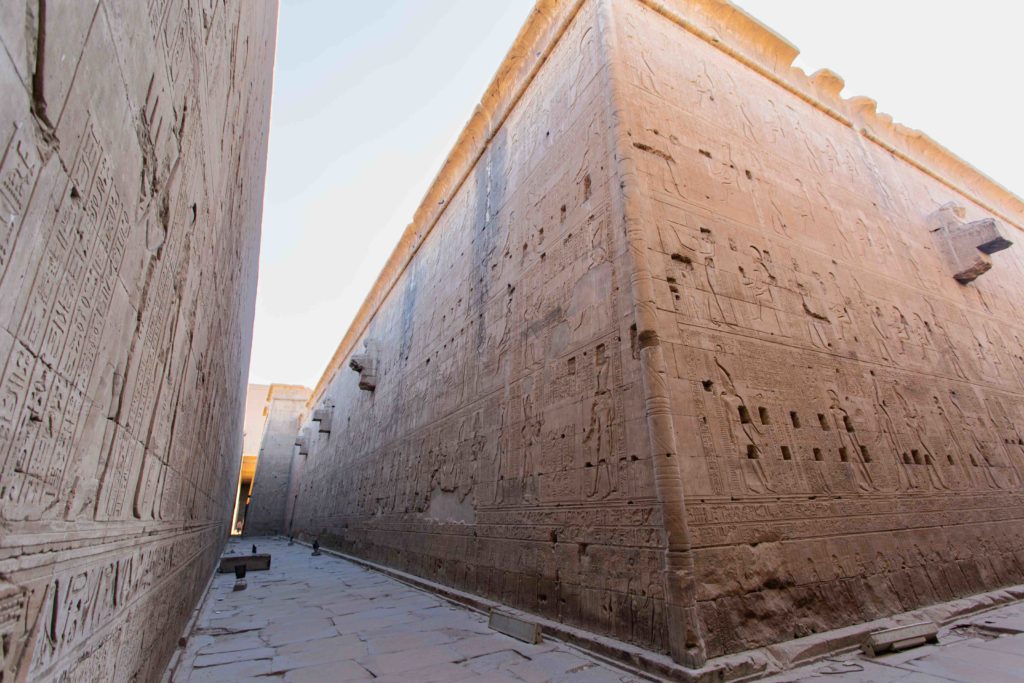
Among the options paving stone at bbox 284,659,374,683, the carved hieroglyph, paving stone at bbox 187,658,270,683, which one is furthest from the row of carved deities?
paving stone at bbox 187,658,270,683

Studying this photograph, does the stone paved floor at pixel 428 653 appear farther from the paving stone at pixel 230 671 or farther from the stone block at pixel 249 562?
the stone block at pixel 249 562

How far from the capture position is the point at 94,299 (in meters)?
1.04

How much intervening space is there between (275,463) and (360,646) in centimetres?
2115

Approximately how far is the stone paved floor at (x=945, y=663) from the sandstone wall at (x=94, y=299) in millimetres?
3046

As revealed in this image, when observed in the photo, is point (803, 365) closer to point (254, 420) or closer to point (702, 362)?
point (702, 362)

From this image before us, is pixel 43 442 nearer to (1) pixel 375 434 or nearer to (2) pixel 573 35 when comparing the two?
(2) pixel 573 35

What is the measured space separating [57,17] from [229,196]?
264cm

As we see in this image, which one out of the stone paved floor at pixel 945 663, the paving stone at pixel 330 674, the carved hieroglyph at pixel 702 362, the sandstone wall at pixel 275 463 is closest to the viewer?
the stone paved floor at pixel 945 663

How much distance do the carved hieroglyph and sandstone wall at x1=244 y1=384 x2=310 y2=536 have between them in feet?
53.7

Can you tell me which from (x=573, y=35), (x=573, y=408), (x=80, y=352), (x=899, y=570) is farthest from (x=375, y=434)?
(x=80, y=352)

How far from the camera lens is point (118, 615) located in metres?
1.49

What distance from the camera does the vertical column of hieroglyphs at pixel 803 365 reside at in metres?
3.20

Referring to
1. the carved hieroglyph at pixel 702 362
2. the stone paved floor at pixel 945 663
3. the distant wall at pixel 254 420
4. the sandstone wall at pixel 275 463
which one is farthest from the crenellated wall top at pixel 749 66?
the distant wall at pixel 254 420

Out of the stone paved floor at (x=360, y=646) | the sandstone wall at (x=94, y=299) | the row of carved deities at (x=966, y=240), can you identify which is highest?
the row of carved deities at (x=966, y=240)
